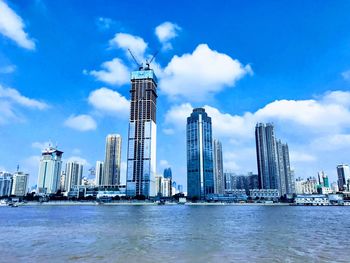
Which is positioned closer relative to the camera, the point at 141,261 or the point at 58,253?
the point at 141,261

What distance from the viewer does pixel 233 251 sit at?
23969 millimetres

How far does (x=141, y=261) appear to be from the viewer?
66.2ft

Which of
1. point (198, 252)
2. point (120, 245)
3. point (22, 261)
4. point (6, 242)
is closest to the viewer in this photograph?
point (22, 261)

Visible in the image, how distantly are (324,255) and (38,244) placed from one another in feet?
77.5

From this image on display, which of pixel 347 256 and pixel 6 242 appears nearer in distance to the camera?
pixel 347 256

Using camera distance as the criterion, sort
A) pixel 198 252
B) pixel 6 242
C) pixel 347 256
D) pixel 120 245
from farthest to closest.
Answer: pixel 6 242 < pixel 120 245 < pixel 198 252 < pixel 347 256

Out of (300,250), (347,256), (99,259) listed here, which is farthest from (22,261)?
(347,256)

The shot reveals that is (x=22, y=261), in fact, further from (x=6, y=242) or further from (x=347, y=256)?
(x=347, y=256)

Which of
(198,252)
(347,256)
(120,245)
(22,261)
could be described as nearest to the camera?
(22,261)

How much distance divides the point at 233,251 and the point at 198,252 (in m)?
2.83

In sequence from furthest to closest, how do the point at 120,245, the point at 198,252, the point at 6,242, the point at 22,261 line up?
the point at 6,242, the point at 120,245, the point at 198,252, the point at 22,261

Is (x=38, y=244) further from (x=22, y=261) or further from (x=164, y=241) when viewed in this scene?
(x=164, y=241)

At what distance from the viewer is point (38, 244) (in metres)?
27.5

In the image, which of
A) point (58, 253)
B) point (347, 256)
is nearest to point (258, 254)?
point (347, 256)
